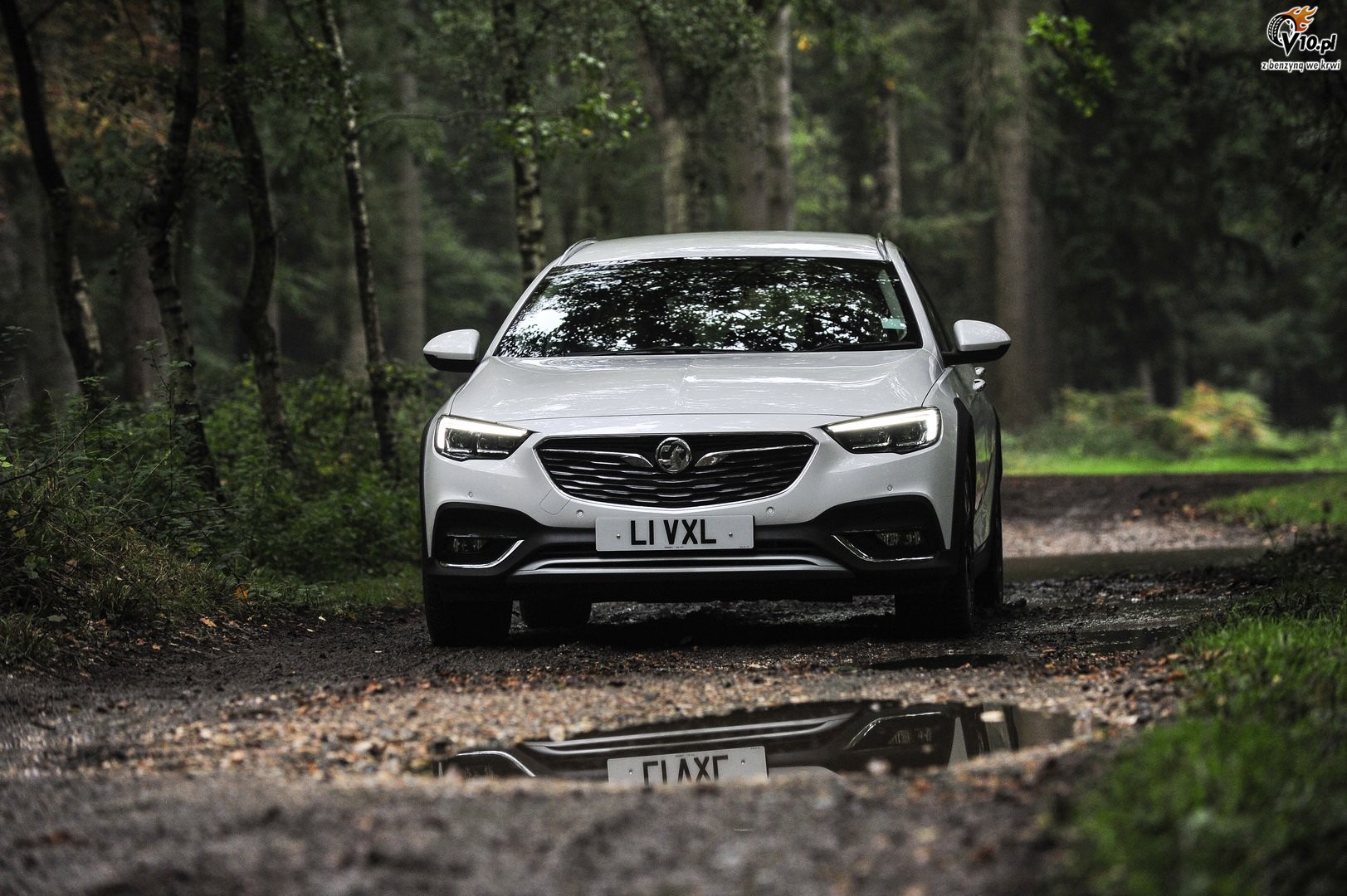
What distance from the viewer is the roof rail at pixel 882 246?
27.4 ft

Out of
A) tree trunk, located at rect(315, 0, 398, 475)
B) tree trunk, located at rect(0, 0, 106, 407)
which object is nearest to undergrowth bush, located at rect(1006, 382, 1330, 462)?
tree trunk, located at rect(315, 0, 398, 475)

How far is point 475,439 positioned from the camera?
6.89 metres

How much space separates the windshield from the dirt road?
1.37 m

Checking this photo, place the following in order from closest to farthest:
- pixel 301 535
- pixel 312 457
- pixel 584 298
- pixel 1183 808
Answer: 1. pixel 1183 808
2. pixel 584 298
3. pixel 301 535
4. pixel 312 457

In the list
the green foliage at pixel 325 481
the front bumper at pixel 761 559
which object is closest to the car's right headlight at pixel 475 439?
the front bumper at pixel 761 559

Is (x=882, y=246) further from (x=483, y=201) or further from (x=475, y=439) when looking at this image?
(x=483, y=201)

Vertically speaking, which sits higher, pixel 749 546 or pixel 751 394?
pixel 751 394

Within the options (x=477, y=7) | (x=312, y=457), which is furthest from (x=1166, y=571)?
(x=477, y=7)

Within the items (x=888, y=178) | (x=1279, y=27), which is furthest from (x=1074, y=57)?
(x=888, y=178)

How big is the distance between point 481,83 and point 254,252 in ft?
14.1

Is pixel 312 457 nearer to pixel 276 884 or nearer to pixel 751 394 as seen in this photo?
pixel 751 394

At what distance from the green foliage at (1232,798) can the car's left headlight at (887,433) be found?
1.84 meters

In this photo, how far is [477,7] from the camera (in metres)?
17.4

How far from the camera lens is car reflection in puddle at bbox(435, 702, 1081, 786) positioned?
14.8 feet
